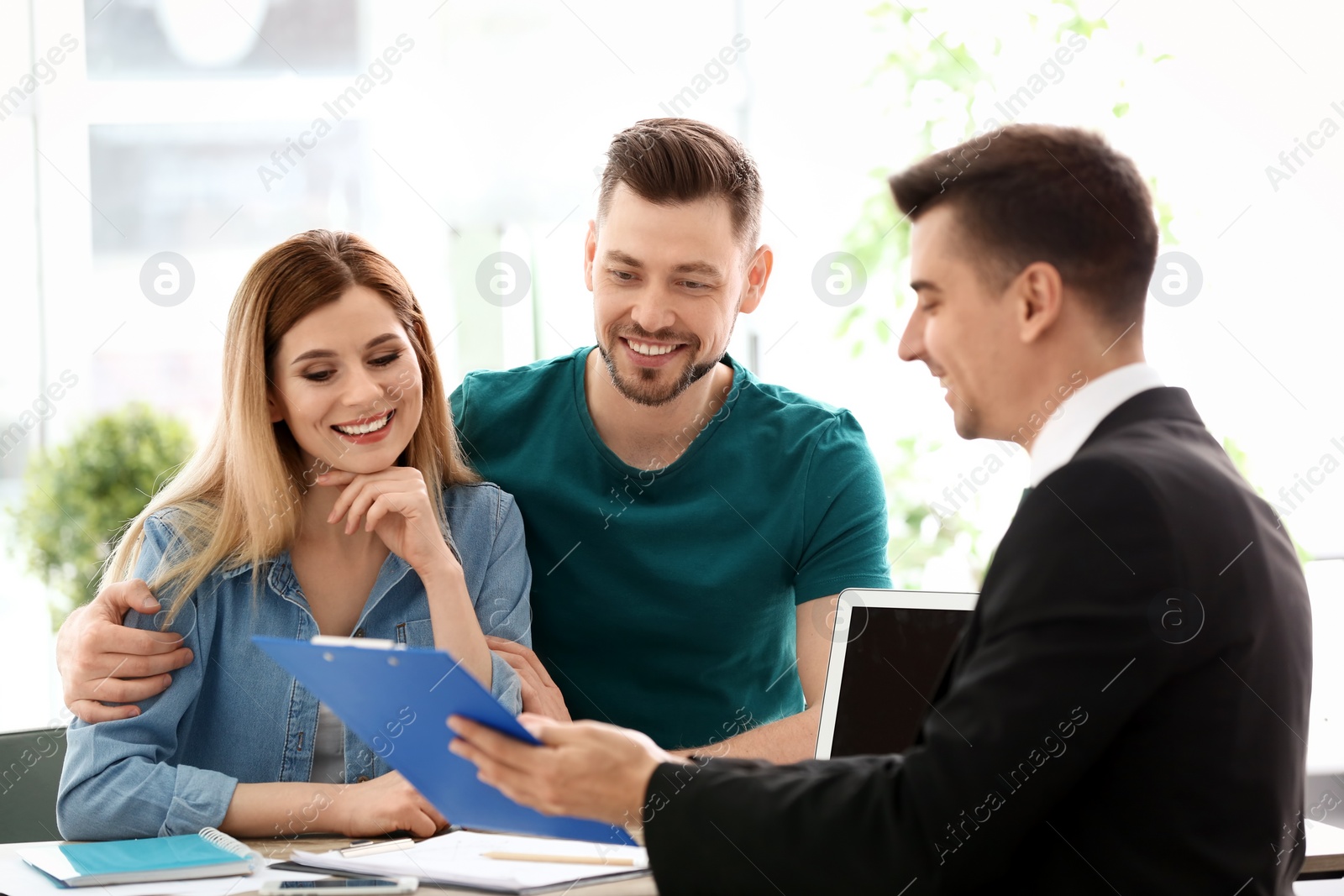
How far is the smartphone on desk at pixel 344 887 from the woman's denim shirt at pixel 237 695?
30 centimetres

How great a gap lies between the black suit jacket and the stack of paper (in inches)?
13.6

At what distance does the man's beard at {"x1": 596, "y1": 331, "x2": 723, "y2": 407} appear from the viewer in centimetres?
213

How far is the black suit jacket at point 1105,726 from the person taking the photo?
38.5 inches

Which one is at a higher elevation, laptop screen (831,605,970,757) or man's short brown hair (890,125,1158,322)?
man's short brown hair (890,125,1158,322)

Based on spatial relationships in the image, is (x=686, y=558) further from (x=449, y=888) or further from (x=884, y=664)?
→ (x=449, y=888)

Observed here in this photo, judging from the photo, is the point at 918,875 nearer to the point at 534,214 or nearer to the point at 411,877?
the point at 411,877

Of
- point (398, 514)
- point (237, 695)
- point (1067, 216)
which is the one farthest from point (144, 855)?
point (1067, 216)

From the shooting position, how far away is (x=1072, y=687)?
0.97 m

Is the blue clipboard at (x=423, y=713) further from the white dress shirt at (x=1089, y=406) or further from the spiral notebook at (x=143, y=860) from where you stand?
the white dress shirt at (x=1089, y=406)

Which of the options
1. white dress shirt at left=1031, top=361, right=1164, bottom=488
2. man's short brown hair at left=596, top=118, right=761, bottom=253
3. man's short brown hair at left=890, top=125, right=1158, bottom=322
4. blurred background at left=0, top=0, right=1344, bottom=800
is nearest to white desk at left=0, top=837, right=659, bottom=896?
white dress shirt at left=1031, top=361, right=1164, bottom=488

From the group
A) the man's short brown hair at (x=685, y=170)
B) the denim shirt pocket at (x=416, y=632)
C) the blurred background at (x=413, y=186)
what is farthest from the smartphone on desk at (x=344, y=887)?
the blurred background at (x=413, y=186)

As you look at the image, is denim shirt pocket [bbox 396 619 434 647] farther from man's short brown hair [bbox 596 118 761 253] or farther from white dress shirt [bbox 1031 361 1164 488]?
white dress shirt [bbox 1031 361 1164 488]

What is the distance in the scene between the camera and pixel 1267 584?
3.41ft

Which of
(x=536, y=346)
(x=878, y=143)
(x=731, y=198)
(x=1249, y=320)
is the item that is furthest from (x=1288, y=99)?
(x=536, y=346)
